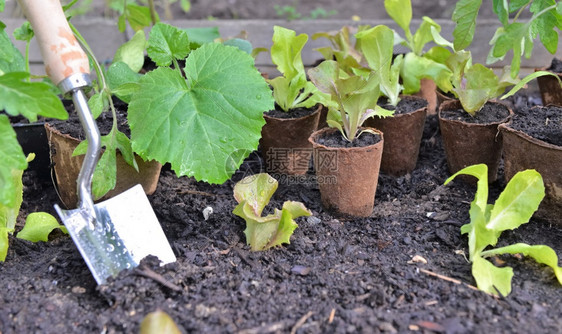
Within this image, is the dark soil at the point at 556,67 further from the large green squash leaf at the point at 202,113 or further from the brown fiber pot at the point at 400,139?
the large green squash leaf at the point at 202,113

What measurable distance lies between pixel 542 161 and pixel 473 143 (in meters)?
0.26

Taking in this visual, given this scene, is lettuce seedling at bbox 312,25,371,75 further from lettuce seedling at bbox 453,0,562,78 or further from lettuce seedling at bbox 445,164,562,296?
lettuce seedling at bbox 445,164,562,296

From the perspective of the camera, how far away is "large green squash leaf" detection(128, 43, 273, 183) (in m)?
1.28

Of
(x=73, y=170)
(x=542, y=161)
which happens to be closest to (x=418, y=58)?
(x=542, y=161)

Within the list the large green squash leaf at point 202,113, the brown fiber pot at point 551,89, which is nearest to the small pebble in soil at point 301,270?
the large green squash leaf at point 202,113

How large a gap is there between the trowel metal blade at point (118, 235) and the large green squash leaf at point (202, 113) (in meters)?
0.14

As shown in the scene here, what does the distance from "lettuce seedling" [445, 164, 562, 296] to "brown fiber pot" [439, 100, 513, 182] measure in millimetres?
307

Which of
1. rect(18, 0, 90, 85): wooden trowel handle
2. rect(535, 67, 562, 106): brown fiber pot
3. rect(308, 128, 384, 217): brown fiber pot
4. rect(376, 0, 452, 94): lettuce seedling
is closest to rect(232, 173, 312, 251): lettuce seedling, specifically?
rect(308, 128, 384, 217): brown fiber pot

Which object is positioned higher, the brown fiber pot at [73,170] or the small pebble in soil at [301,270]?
the brown fiber pot at [73,170]

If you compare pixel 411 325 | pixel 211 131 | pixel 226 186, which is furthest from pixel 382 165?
pixel 411 325

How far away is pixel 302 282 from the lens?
45.3 inches

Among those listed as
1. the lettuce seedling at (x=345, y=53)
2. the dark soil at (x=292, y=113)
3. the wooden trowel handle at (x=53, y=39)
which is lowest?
the dark soil at (x=292, y=113)

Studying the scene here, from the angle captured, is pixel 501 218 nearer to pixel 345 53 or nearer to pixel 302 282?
pixel 302 282

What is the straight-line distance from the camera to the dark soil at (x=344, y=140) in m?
1.40
